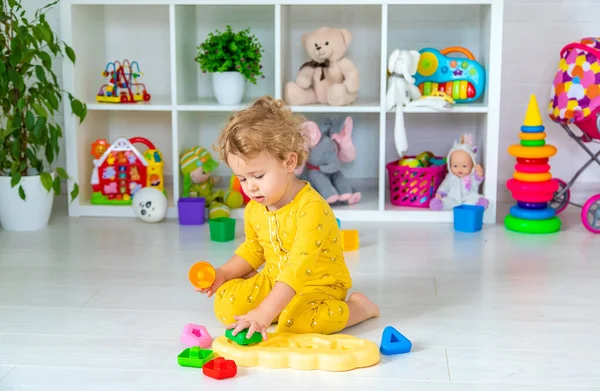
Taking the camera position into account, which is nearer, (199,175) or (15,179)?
(15,179)

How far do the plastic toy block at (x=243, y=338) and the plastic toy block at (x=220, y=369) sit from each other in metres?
0.06

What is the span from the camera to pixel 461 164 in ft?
10.1

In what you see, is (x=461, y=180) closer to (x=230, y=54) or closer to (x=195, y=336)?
(x=230, y=54)

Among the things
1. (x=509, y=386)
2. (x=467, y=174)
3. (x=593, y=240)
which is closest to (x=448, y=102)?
(x=467, y=174)

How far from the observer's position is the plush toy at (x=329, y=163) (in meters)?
3.13

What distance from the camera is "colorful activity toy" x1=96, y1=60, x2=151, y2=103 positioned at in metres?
3.16

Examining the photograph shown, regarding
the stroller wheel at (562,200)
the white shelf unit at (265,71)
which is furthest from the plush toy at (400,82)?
the stroller wheel at (562,200)

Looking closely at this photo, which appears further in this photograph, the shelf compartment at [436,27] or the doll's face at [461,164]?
the shelf compartment at [436,27]

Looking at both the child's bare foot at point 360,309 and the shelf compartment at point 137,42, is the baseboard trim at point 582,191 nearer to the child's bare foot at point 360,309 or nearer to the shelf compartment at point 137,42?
the shelf compartment at point 137,42

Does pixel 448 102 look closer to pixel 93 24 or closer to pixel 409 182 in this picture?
pixel 409 182

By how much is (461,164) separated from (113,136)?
1501 mm

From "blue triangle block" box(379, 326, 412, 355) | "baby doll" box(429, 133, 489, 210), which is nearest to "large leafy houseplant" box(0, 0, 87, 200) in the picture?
"baby doll" box(429, 133, 489, 210)

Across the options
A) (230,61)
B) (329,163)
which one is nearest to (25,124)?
(230,61)

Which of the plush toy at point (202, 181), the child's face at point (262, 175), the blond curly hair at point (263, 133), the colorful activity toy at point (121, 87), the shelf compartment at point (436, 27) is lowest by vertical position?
the plush toy at point (202, 181)
